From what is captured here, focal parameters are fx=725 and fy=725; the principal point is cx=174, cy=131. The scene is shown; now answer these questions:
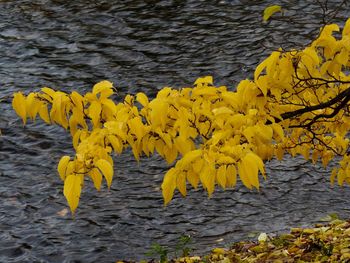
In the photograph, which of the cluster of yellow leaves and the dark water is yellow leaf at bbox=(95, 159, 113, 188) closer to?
the cluster of yellow leaves

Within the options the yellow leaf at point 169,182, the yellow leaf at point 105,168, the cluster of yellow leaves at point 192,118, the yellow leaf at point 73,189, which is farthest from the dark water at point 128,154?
the yellow leaf at point 73,189

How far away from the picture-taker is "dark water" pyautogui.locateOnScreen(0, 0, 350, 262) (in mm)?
6578

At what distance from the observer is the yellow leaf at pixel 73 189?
8.38 ft

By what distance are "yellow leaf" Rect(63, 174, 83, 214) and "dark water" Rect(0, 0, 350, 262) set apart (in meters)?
1.30

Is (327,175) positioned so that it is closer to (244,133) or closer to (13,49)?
(244,133)

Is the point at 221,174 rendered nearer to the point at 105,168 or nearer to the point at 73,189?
Result: the point at 105,168

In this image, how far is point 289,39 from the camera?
36.0ft

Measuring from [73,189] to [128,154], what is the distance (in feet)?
18.6

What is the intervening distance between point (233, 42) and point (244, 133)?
8.42 meters

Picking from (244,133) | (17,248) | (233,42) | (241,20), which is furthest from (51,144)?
(244,133)

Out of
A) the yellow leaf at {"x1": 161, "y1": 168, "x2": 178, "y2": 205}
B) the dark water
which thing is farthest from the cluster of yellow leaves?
the dark water

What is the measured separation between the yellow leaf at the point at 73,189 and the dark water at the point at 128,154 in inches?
51.1

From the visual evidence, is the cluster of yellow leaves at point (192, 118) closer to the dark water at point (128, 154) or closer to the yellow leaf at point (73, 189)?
the yellow leaf at point (73, 189)

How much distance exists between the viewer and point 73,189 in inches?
102
